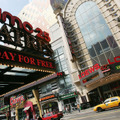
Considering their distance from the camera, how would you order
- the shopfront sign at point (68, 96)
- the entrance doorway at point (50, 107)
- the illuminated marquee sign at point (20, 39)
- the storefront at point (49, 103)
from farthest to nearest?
the entrance doorway at point (50, 107)
the storefront at point (49, 103)
the shopfront sign at point (68, 96)
the illuminated marquee sign at point (20, 39)

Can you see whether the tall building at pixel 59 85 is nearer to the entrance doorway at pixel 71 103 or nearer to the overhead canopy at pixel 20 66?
the entrance doorway at pixel 71 103

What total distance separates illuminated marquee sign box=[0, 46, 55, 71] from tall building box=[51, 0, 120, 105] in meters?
17.5

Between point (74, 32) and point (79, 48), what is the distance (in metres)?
5.63

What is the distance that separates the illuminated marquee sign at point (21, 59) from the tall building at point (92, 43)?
17.5m

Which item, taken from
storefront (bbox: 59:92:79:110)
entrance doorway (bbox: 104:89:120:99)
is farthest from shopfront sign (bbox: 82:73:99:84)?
entrance doorway (bbox: 104:89:120:99)

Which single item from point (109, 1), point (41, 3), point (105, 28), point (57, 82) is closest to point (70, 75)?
point (57, 82)

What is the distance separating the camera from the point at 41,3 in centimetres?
5922

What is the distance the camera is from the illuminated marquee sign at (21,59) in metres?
5.77

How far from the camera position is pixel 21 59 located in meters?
6.38

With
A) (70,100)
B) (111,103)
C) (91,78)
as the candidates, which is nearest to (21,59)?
(111,103)

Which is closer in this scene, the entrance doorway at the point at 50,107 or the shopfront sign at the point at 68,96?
the shopfront sign at the point at 68,96

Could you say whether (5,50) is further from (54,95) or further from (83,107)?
(54,95)

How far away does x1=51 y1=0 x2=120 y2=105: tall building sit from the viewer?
88.3 feet

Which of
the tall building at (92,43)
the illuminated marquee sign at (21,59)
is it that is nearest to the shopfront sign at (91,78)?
the tall building at (92,43)
